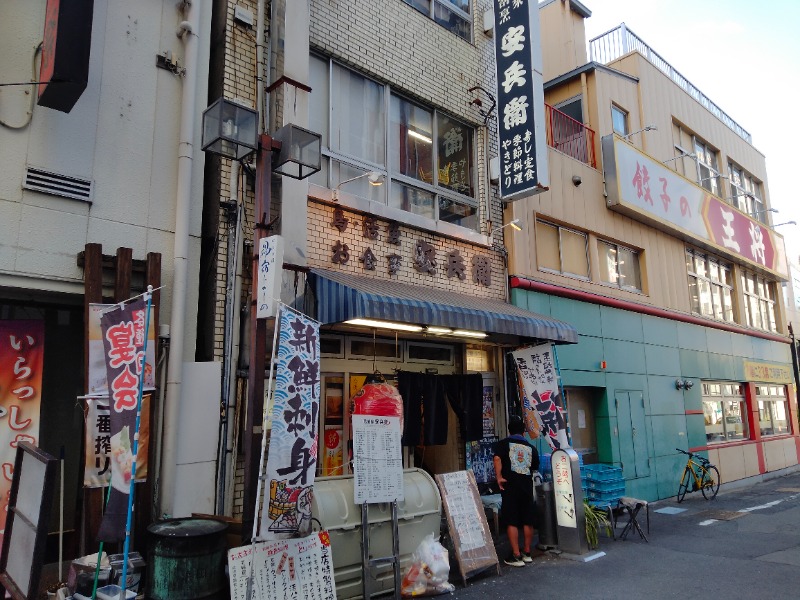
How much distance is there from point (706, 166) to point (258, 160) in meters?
17.9

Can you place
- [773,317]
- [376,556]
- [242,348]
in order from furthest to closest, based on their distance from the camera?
[773,317] → [242,348] → [376,556]

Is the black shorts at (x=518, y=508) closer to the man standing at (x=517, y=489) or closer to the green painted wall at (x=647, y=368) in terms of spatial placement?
the man standing at (x=517, y=489)

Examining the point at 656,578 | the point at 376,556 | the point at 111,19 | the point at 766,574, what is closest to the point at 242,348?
the point at 376,556

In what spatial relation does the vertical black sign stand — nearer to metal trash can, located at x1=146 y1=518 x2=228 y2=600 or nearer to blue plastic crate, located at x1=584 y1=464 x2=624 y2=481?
blue plastic crate, located at x1=584 y1=464 x2=624 y2=481

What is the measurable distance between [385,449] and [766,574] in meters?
5.45

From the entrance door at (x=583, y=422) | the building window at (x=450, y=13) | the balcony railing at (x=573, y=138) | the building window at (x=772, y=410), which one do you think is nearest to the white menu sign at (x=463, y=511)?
the entrance door at (x=583, y=422)

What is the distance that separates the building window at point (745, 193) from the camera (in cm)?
2122

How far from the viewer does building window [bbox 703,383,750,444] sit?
17.1 m

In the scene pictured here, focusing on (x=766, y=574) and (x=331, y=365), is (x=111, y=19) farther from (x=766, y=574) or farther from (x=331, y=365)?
(x=766, y=574)

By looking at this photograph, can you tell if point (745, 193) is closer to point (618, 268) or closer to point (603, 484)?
point (618, 268)

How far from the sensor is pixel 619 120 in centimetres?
1603

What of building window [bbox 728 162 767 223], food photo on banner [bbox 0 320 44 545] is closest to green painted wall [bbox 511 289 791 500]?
building window [bbox 728 162 767 223]

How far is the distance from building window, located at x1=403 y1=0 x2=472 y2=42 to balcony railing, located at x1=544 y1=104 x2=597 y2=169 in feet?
10.1

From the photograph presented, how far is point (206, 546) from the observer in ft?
19.0
